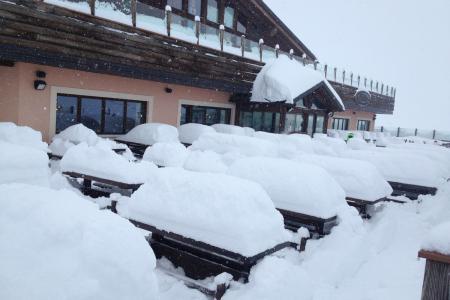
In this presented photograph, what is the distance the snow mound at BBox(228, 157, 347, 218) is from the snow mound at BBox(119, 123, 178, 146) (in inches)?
205

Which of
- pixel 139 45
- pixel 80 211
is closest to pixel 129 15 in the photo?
pixel 139 45

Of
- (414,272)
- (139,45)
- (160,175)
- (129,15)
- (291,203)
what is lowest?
(414,272)

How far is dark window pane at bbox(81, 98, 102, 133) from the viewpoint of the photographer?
12.3 meters

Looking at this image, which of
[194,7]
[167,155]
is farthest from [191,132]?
[194,7]

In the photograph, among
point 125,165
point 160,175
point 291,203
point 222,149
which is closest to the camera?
point 160,175

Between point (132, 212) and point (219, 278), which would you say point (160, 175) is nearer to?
point (132, 212)

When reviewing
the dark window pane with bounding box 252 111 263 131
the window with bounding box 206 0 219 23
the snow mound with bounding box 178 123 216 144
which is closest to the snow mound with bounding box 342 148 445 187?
the snow mound with bounding box 178 123 216 144

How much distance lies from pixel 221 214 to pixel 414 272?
3.06 m

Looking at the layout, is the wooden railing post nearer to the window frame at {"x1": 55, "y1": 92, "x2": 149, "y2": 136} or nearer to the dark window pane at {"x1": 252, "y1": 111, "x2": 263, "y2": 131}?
the window frame at {"x1": 55, "y1": 92, "x2": 149, "y2": 136}

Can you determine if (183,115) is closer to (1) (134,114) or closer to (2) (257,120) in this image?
(1) (134,114)

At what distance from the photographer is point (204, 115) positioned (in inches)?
665

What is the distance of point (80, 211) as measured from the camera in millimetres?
2906

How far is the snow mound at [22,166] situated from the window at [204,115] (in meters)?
10.6

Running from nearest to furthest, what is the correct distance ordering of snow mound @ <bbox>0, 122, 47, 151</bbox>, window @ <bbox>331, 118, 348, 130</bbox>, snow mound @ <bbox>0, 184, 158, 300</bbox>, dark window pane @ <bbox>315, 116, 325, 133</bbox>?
snow mound @ <bbox>0, 184, 158, 300</bbox> → snow mound @ <bbox>0, 122, 47, 151</bbox> → dark window pane @ <bbox>315, 116, 325, 133</bbox> → window @ <bbox>331, 118, 348, 130</bbox>
